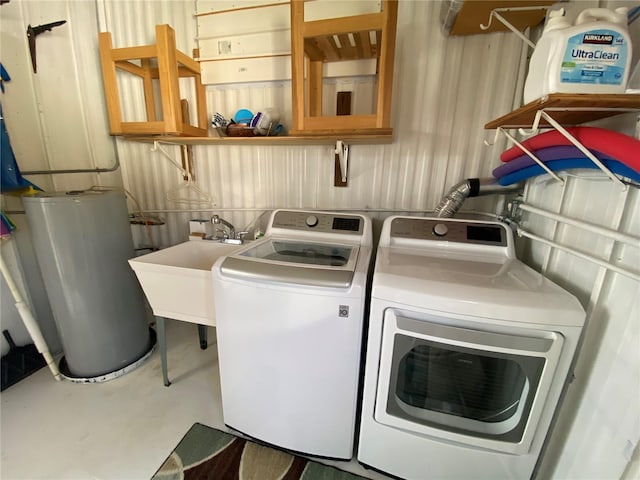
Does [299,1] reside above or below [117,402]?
above

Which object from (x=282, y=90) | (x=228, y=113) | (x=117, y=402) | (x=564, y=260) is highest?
(x=282, y=90)

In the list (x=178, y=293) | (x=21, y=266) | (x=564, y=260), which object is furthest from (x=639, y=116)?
(x=21, y=266)

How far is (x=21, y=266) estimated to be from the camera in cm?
177

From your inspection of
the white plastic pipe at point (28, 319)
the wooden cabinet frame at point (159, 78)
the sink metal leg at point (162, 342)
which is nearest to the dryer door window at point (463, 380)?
the sink metal leg at point (162, 342)

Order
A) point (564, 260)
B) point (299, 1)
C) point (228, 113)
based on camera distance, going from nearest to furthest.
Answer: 1. point (564, 260)
2. point (299, 1)
3. point (228, 113)

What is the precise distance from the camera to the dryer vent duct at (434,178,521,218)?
1490 mm

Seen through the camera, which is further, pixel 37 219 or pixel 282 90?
pixel 282 90

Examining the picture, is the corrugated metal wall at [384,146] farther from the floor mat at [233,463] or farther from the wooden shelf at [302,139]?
the floor mat at [233,463]

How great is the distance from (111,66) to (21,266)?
1.40 meters

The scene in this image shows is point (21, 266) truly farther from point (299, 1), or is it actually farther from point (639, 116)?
point (639, 116)

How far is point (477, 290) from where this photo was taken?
3.06 ft

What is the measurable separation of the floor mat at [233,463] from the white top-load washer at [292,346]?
0.23 feet

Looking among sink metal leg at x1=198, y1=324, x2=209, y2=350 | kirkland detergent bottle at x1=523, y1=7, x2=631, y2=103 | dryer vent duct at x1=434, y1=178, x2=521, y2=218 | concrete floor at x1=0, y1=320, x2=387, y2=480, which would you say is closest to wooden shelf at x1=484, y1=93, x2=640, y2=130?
kirkland detergent bottle at x1=523, y1=7, x2=631, y2=103

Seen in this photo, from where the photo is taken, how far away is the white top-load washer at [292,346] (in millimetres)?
1067
